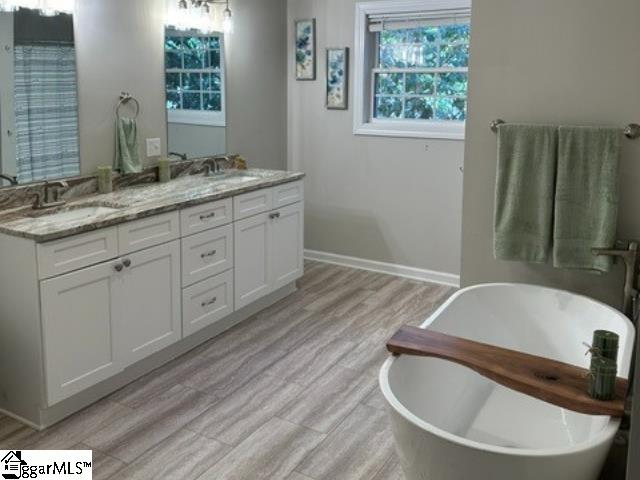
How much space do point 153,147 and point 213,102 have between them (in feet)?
2.12

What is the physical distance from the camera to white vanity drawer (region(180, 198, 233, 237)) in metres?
3.61

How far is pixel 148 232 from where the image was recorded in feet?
11.0

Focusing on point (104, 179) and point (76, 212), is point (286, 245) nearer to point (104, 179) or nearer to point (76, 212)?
point (104, 179)

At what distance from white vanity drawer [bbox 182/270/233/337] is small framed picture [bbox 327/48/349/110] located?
6.00 feet

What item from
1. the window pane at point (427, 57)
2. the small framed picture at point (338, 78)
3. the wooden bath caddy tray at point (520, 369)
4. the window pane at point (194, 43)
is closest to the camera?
the wooden bath caddy tray at point (520, 369)

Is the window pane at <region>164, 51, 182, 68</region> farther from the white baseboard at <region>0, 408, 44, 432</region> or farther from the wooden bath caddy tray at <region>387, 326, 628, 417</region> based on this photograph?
the wooden bath caddy tray at <region>387, 326, 628, 417</region>

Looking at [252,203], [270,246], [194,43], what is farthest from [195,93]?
[270,246]

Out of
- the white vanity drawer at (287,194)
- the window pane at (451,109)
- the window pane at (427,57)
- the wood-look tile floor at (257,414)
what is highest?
the window pane at (427,57)

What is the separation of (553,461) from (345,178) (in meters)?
3.65

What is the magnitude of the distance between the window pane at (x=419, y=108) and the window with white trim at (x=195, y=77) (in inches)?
53.9

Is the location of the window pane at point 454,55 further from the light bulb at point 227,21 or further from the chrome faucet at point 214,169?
the chrome faucet at point 214,169

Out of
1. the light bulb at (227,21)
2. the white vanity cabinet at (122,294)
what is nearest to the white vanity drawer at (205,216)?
the white vanity cabinet at (122,294)

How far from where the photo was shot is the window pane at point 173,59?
4172 millimetres

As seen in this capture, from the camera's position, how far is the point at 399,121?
5.11 metres
